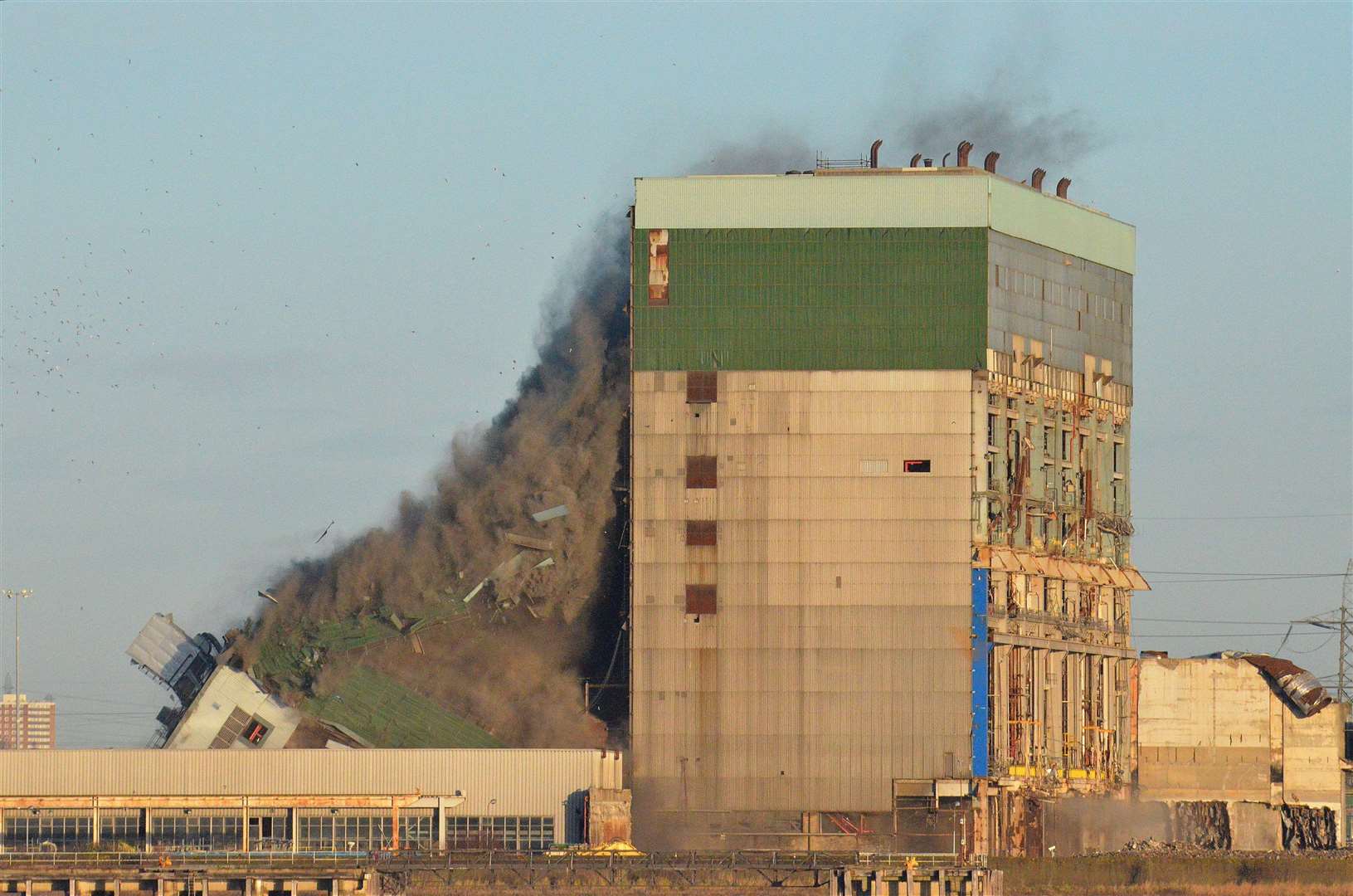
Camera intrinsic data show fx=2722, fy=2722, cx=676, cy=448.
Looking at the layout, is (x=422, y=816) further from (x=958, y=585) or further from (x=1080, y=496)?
(x=1080, y=496)

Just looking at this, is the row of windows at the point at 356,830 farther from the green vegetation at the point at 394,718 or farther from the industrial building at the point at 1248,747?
the industrial building at the point at 1248,747

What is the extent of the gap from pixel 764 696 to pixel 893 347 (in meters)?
22.3

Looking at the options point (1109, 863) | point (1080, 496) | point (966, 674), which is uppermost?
point (1080, 496)

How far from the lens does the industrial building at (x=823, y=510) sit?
16188 cm

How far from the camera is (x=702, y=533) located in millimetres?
163250

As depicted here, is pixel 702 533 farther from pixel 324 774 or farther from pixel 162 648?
pixel 162 648

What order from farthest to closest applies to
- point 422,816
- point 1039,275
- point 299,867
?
point 1039,275 < point 422,816 < point 299,867

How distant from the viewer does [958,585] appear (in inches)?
6432

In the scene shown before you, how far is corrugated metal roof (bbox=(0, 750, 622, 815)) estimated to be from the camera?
520 feet

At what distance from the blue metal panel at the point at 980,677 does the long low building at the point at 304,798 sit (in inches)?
867

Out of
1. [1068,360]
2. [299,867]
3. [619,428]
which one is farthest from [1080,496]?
[299,867]

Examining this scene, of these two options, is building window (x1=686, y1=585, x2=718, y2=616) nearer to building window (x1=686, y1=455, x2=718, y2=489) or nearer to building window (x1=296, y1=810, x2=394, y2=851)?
building window (x1=686, y1=455, x2=718, y2=489)

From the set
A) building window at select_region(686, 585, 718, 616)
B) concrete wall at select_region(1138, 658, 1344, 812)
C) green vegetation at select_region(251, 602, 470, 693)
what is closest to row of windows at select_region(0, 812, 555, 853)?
green vegetation at select_region(251, 602, 470, 693)

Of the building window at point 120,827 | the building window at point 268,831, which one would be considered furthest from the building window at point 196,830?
the building window at point 120,827
